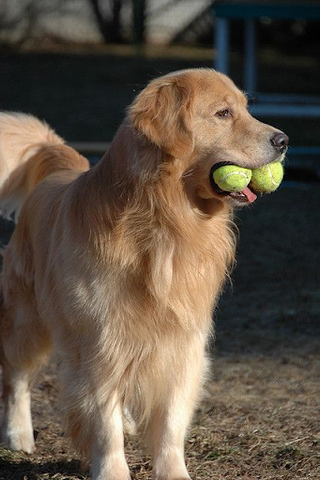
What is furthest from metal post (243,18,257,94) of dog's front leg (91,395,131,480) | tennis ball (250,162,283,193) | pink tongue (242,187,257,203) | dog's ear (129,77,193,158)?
dog's front leg (91,395,131,480)

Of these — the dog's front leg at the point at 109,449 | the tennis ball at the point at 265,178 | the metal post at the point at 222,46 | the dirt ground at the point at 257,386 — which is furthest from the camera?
the metal post at the point at 222,46

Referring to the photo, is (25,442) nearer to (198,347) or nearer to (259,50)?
(198,347)

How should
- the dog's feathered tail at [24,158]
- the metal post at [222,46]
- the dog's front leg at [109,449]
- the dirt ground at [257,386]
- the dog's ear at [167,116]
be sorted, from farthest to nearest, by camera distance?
the metal post at [222,46]
the dog's feathered tail at [24,158]
the dirt ground at [257,386]
the dog's front leg at [109,449]
the dog's ear at [167,116]

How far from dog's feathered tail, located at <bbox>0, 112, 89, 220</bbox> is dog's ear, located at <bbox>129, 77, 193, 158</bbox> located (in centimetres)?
136

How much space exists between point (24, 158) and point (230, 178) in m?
1.80

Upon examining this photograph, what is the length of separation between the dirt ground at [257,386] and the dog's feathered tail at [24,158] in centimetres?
124

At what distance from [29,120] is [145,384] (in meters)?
2.08

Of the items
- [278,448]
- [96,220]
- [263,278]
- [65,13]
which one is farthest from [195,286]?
[65,13]

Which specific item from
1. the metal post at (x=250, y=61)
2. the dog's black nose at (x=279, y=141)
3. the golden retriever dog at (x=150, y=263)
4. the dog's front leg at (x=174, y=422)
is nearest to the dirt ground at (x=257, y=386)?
the dog's front leg at (x=174, y=422)

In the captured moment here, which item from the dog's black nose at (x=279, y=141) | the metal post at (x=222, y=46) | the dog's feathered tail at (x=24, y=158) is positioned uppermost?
the dog's black nose at (x=279, y=141)

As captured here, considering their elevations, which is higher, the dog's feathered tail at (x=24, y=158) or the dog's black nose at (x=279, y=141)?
the dog's black nose at (x=279, y=141)

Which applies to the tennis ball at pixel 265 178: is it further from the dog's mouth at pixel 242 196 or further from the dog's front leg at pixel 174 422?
the dog's front leg at pixel 174 422

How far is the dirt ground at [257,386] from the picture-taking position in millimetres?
4453

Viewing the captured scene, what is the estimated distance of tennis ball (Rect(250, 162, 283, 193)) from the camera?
4109 millimetres
